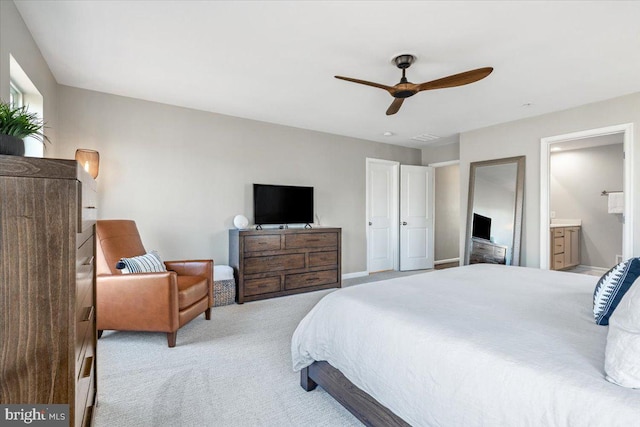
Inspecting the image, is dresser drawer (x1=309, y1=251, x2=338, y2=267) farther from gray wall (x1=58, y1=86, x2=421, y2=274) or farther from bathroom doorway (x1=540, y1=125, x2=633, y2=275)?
bathroom doorway (x1=540, y1=125, x2=633, y2=275)

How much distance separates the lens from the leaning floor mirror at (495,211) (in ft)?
14.6

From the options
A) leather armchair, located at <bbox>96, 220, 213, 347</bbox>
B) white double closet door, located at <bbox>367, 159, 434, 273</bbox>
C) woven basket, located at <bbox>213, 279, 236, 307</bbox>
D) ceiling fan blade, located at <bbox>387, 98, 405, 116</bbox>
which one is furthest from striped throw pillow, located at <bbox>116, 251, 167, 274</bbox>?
white double closet door, located at <bbox>367, 159, 434, 273</bbox>

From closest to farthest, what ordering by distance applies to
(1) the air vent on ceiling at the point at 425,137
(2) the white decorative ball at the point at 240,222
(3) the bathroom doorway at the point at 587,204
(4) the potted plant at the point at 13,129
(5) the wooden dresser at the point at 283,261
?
(4) the potted plant at the point at 13,129 < (5) the wooden dresser at the point at 283,261 < (2) the white decorative ball at the point at 240,222 < (1) the air vent on ceiling at the point at 425,137 < (3) the bathroom doorway at the point at 587,204

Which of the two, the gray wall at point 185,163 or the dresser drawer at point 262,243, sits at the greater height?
the gray wall at point 185,163

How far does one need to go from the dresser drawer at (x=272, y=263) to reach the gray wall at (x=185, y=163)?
0.49 m

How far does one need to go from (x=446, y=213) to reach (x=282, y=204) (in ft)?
13.6

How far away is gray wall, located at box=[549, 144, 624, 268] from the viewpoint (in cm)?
571

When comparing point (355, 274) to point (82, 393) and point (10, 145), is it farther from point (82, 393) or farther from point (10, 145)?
point (10, 145)

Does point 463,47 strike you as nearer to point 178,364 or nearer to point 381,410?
point 381,410

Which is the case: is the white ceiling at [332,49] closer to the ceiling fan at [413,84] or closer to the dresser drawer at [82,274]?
the ceiling fan at [413,84]

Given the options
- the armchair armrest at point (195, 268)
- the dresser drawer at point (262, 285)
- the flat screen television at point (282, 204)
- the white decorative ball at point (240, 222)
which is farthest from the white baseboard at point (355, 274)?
the armchair armrest at point (195, 268)

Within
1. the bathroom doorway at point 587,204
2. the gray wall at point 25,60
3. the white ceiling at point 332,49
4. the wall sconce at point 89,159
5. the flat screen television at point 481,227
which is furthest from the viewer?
the bathroom doorway at point 587,204

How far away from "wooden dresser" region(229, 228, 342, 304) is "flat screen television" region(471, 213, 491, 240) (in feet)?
6.84

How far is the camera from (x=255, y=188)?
4.45 meters
